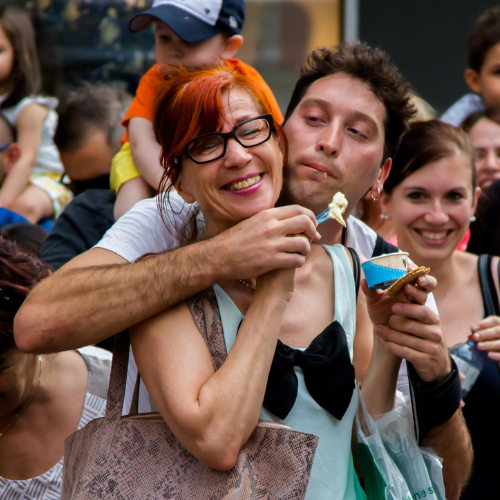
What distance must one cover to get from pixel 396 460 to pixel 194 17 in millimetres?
2257

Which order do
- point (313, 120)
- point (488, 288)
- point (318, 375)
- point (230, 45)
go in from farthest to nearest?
point (230, 45)
point (488, 288)
point (313, 120)
point (318, 375)

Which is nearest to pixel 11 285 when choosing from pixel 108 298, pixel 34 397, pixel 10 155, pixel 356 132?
pixel 34 397

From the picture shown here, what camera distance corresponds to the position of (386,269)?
7.59 ft

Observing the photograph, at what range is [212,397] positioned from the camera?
2.01 meters

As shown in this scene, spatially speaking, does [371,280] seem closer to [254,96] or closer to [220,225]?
[220,225]

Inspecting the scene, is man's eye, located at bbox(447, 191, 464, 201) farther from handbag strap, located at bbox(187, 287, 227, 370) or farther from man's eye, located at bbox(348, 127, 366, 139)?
handbag strap, located at bbox(187, 287, 227, 370)

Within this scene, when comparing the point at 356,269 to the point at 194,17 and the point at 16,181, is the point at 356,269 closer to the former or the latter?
the point at 194,17

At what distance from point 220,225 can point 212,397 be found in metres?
0.59

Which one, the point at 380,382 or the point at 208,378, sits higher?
the point at 208,378

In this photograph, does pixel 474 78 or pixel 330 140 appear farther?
pixel 474 78

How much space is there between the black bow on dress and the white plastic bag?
0.21 metres

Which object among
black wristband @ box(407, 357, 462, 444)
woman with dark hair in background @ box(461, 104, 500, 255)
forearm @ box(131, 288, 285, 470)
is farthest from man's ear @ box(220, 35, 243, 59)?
forearm @ box(131, 288, 285, 470)

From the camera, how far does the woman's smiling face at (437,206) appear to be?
370 cm

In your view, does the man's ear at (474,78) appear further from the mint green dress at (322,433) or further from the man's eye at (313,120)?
the mint green dress at (322,433)
